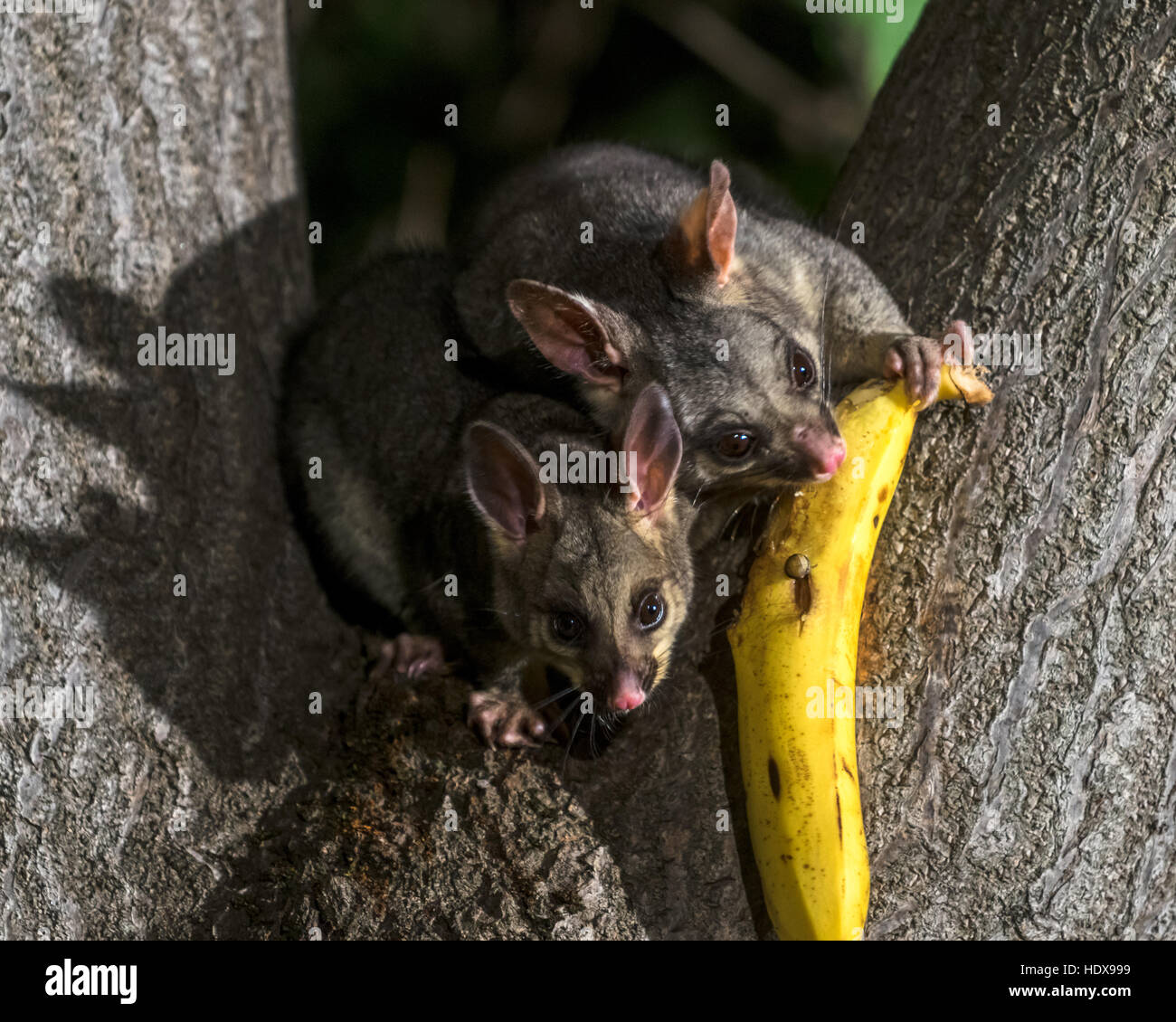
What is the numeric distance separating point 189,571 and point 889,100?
8.34ft

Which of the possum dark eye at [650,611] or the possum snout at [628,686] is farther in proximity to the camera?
the possum dark eye at [650,611]

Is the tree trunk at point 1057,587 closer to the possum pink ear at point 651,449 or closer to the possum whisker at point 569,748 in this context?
the possum pink ear at point 651,449

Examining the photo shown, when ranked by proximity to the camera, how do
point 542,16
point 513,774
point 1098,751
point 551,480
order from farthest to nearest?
point 542,16
point 551,480
point 513,774
point 1098,751

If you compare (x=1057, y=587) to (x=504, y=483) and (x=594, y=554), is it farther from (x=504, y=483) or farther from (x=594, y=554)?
(x=504, y=483)

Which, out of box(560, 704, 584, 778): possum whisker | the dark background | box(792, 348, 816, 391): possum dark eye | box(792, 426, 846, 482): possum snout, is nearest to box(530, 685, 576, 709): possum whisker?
box(560, 704, 584, 778): possum whisker

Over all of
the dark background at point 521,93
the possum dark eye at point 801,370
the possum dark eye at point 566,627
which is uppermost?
the dark background at point 521,93

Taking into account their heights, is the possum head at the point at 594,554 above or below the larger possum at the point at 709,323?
below

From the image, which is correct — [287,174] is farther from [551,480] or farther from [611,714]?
[611,714]

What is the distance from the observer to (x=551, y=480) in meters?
3.66

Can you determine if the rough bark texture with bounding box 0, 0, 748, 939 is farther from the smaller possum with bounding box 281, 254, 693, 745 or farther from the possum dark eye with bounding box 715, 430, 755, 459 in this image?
the possum dark eye with bounding box 715, 430, 755, 459

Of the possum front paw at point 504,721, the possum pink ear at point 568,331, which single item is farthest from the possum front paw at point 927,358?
the possum front paw at point 504,721

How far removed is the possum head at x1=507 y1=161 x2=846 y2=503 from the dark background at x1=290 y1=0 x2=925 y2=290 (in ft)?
9.99

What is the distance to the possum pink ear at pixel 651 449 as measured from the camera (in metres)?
3.38

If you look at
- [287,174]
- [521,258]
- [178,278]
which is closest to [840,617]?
[521,258]
